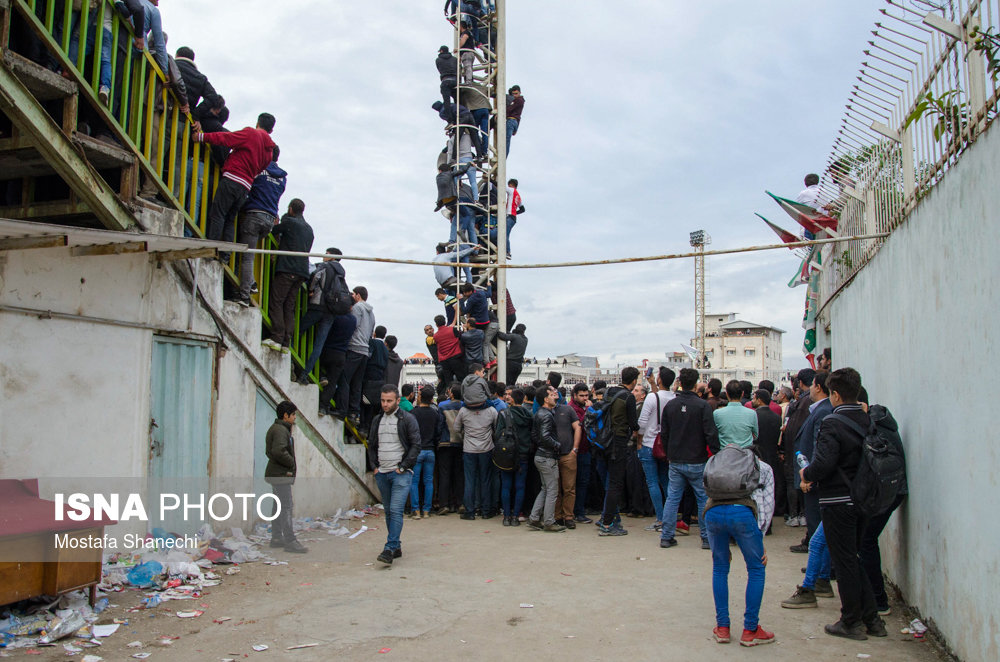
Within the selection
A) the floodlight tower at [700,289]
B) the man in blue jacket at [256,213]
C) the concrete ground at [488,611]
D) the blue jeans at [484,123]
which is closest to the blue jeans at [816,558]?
the concrete ground at [488,611]

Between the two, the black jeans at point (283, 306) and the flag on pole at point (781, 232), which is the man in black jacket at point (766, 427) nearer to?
the flag on pole at point (781, 232)

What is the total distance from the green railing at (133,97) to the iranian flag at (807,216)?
22.6ft

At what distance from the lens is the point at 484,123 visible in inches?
494

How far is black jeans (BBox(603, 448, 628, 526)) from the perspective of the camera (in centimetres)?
858

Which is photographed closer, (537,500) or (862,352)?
(862,352)

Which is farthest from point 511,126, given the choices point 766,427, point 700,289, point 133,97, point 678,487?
point 700,289

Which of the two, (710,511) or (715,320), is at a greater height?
(715,320)

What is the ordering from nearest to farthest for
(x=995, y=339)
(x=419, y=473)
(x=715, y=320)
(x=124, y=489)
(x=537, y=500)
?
(x=995, y=339) < (x=124, y=489) < (x=537, y=500) < (x=419, y=473) < (x=715, y=320)

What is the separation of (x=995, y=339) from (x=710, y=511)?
6.45 feet

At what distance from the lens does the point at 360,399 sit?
10594mm

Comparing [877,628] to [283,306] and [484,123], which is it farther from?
[484,123]

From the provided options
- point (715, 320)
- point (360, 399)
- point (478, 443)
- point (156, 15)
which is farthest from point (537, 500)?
point (715, 320)

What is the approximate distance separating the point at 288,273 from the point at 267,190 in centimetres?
110

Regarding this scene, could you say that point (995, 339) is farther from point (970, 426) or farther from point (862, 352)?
point (862, 352)
